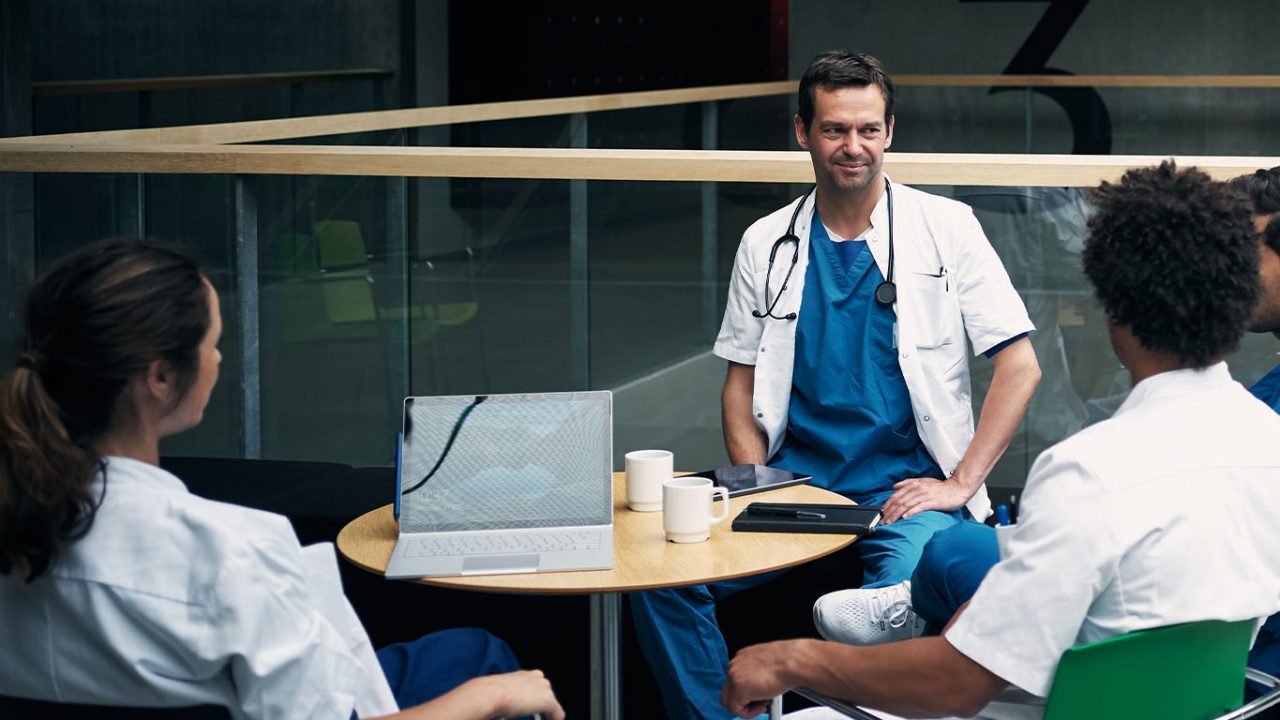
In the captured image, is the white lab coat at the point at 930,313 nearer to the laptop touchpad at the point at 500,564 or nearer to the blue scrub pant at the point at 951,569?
Result: the blue scrub pant at the point at 951,569

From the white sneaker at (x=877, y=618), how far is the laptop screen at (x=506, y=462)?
15.7 inches

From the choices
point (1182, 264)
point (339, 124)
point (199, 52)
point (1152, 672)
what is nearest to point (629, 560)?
point (1152, 672)

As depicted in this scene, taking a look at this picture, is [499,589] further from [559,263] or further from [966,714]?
[559,263]

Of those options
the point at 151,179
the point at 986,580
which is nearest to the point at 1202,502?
the point at 986,580

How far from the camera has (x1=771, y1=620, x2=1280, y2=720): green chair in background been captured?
152cm

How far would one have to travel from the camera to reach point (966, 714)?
5.33 feet

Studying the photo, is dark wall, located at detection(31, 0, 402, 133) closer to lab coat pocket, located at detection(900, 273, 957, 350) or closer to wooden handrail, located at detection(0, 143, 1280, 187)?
wooden handrail, located at detection(0, 143, 1280, 187)

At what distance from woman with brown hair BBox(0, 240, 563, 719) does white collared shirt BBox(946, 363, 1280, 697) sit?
0.71 metres

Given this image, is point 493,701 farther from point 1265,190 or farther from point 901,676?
point 1265,190

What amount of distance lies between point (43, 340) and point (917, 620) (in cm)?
134

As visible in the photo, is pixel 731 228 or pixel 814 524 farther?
pixel 731 228

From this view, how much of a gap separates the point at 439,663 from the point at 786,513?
57 centimetres

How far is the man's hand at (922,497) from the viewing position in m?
2.69

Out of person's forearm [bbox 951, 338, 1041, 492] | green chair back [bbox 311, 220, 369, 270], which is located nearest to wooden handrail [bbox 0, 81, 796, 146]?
green chair back [bbox 311, 220, 369, 270]
